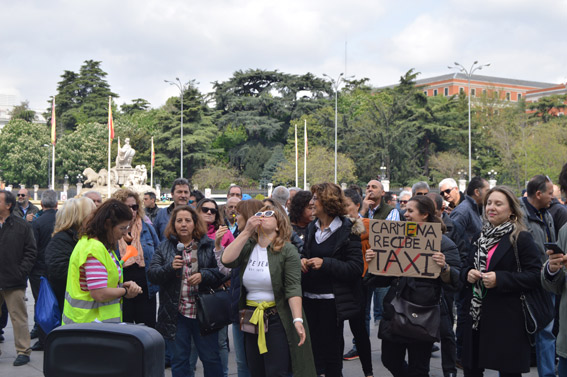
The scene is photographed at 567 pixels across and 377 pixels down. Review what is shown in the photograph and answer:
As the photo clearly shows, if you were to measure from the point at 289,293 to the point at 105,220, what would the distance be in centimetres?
145

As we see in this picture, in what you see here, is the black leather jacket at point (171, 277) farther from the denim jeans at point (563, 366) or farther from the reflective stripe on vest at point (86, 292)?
the denim jeans at point (563, 366)

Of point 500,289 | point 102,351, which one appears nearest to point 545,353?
point 500,289

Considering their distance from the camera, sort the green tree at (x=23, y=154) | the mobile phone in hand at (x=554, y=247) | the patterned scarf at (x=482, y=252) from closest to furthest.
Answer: the mobile phone in hand at (x=554, y=247)
the patterned scarf at (x=482, y=252)
the green tree at (x=23, y=154)

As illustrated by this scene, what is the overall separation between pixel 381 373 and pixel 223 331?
5.67 ft

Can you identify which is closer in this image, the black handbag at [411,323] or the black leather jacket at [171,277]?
the black handbag at [411,323]

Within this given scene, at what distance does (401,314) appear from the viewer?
4.74 m

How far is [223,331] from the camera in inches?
234

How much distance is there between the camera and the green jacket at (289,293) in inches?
173

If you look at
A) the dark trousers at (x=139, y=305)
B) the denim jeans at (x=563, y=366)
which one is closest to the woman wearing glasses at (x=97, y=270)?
the dark trousers at (x=139, y=305)

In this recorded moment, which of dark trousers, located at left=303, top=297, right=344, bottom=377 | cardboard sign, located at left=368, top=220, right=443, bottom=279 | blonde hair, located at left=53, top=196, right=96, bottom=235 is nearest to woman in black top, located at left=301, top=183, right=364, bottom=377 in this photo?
dark trousers, located at left=303, top=297, right=344, bottom=377

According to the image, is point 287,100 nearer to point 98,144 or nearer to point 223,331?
point 98,144

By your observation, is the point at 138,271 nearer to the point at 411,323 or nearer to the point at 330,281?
the point at 330,281

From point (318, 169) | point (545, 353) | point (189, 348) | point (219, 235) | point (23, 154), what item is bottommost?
point (545, 353)

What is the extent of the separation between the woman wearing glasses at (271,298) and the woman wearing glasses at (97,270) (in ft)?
2.76
